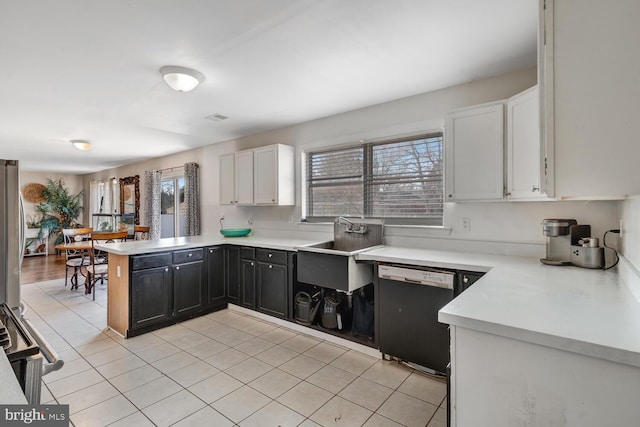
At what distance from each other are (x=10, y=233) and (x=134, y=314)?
5.58 ft

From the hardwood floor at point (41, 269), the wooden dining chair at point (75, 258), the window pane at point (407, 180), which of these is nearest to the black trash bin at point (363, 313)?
the window pane at point (407, 180)

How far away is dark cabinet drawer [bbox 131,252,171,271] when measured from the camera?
3.18m

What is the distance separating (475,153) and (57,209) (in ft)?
36.6

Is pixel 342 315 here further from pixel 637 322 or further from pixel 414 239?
pixel 637 322

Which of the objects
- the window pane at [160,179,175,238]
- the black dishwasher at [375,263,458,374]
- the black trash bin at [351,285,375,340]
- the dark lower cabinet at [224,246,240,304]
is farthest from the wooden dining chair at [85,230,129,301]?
the black dishwasher at [375,263,458,374]

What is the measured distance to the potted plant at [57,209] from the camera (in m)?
9.02

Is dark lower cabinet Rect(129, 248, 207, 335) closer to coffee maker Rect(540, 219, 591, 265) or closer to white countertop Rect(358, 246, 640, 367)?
white countertop Rect(358, 246, 640, 367)

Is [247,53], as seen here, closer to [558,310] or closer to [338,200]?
[338,200]

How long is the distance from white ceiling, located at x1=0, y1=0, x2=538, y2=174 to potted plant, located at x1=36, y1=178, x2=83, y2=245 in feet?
22.0

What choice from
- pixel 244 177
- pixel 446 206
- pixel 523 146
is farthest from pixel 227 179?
pixel 523 146

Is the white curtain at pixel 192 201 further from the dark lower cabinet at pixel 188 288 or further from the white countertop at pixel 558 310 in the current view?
the white countertop at pixel 558 310

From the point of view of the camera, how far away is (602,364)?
3.06 ft

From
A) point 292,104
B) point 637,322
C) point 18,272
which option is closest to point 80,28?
point 18,272

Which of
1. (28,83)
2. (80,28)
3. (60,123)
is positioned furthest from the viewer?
(60,123)
